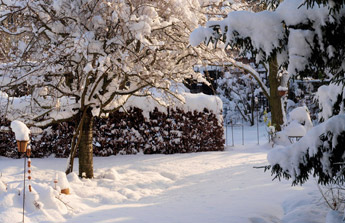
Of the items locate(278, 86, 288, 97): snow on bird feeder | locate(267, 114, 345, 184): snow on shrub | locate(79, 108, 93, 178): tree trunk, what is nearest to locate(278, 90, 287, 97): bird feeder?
locate(278, 86, 288, 97): snow on bird feeder

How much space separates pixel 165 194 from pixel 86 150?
6.54 feet

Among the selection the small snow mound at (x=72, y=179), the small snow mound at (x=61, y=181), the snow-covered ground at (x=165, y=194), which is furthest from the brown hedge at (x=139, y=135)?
the small snow mound at (x=61, y=181)

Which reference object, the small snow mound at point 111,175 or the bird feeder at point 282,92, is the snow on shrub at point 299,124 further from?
the small snow mound at point 111,175

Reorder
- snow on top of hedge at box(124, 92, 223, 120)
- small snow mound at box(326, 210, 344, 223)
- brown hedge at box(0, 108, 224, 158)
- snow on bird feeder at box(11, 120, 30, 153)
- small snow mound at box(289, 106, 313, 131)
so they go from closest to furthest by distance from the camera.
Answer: small snow mound at box(326, 210, 344, 223)
snow on bird feeder at box(11, 120, 30, 153)
small snow mound at box(289, 106, 313, 131)
brown hedge at box(0, 108, 224, 158)
snow on top of hedge at box(124, 92, 223, 120)

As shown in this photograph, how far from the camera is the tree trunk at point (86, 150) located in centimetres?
776

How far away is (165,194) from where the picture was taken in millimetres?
6988

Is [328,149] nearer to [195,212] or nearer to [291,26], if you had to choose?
[291,26]

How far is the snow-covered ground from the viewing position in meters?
5.07

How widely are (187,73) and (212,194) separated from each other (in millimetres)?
2508

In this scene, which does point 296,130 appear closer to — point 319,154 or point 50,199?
point 319,154

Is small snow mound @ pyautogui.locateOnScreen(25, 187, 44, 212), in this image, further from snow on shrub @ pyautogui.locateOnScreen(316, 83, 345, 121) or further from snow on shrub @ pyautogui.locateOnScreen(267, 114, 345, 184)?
snow on shrub @ pyautogui.locateOnScreen(316, 83, 345, 121)

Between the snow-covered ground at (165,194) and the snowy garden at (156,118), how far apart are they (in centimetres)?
3

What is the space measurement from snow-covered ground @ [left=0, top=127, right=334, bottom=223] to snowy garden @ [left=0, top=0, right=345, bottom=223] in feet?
0.09

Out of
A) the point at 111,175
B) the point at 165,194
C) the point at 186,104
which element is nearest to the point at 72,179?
the point at 111,175
